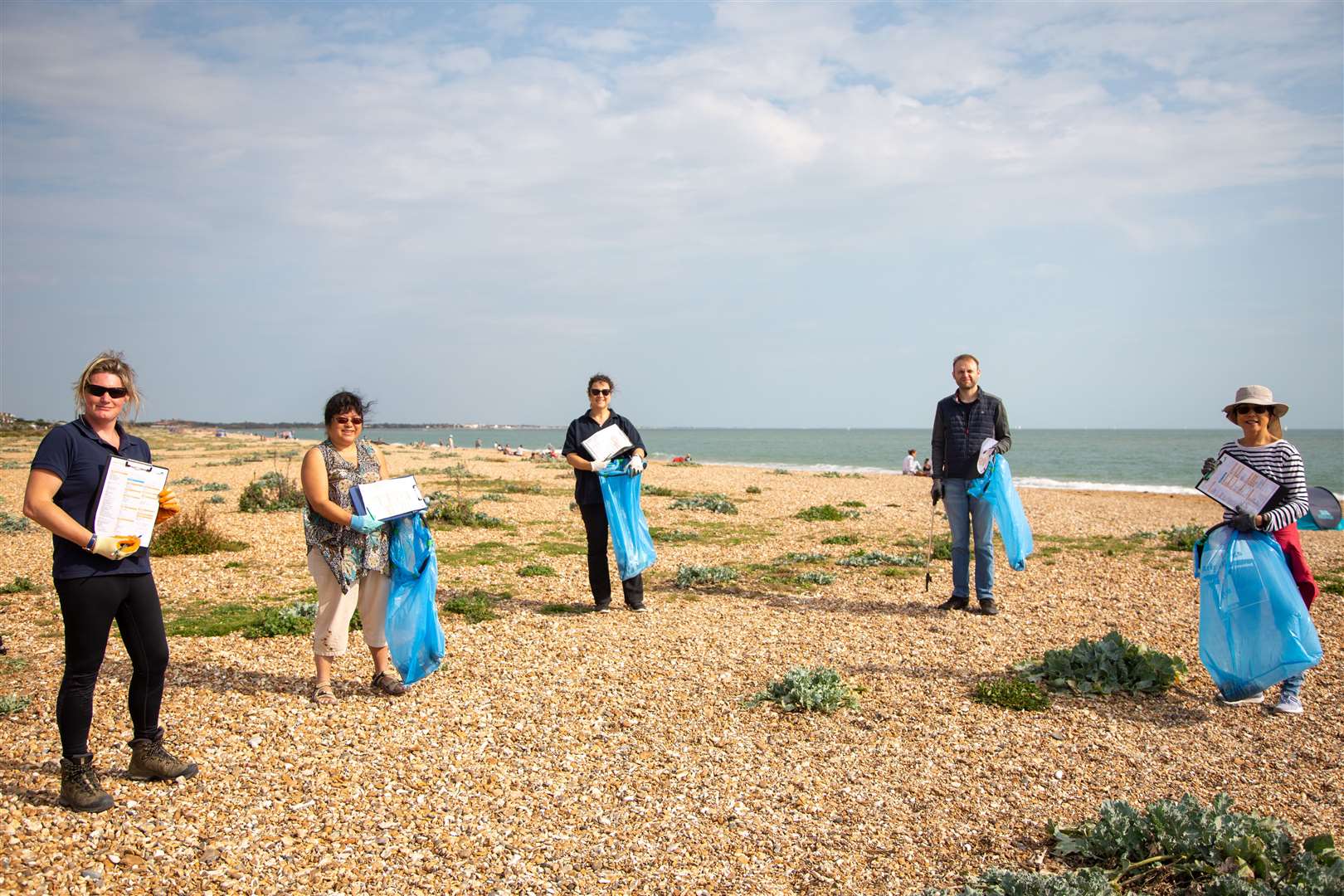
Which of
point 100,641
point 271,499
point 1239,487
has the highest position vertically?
point 1239,487

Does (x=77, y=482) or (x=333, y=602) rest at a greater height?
(x=77, y=482)

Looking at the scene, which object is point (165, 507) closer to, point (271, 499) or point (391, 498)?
point (391, 498)

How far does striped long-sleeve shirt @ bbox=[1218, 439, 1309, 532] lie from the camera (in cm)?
562

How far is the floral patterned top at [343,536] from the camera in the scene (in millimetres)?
5680

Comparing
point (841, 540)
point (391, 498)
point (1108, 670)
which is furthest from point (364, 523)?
point (841, 540)

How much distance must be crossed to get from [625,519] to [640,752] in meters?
3.59

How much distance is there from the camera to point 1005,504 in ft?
28.5

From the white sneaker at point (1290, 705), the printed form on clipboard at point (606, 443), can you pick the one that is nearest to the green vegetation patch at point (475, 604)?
the printed form on clipboard at point (606, 443)

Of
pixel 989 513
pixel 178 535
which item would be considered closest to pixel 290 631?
pixel 178 535

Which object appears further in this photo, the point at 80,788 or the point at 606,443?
the point at 606,443

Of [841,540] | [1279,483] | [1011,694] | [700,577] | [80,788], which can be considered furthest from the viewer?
[841,540]

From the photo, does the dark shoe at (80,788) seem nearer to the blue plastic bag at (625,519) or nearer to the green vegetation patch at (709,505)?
the blue plastic bag at (625,519)

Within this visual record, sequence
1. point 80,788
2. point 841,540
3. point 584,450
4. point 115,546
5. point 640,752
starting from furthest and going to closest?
point 841,540, point 584,450, point 640,752, point 80,788, point 115,546

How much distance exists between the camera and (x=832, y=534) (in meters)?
14.5
